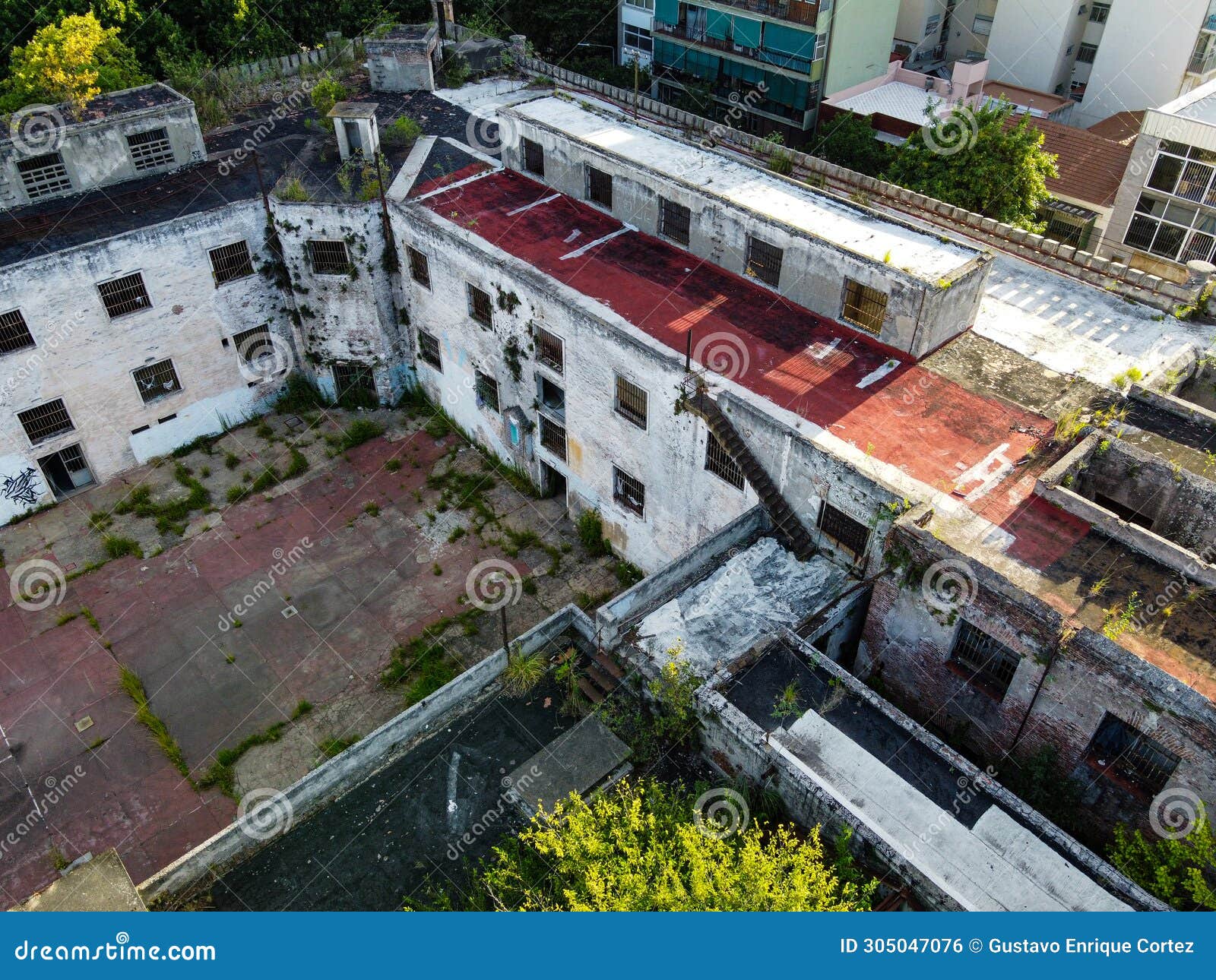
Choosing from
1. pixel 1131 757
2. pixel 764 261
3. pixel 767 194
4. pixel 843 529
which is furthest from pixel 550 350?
pixel 1131 757

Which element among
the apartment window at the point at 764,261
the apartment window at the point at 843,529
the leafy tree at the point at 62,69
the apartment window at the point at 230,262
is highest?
the leafy tree at the point at 62,69

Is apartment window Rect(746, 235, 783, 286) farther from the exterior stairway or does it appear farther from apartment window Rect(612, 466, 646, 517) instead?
apartment window Rect(612, 466, 646, 517)

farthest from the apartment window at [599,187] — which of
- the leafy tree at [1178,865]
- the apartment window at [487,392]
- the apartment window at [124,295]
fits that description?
the leafy tree at [1178,865]

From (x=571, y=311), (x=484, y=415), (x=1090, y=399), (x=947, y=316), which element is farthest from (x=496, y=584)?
(x=1090, y=399)

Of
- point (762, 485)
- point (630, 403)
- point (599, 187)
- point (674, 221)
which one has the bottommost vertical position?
point (630, 403)

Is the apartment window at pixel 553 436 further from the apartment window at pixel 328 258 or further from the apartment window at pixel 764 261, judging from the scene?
the apartment window at pixel 328 258

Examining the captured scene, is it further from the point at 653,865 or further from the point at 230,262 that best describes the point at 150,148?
the point at 653,865

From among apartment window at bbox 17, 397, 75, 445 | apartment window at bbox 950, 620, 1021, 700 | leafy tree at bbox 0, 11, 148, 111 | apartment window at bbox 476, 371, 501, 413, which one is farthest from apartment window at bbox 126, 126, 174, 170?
apartment window at bbox 950, 620, 1021, 700
